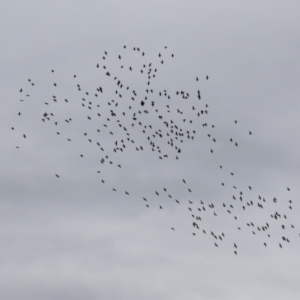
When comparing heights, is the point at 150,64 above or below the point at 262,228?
above

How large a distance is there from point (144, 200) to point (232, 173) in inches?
766

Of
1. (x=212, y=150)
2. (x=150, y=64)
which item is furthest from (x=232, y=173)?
(x=150, y=64)

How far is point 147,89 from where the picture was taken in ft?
591

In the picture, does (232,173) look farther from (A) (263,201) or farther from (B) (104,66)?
(B) (104,66)

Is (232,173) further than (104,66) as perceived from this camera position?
Yes

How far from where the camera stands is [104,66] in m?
174

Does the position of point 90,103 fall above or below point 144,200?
above

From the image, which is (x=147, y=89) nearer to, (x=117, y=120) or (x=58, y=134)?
(x=117, y=120)

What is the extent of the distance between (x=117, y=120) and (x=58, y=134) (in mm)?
12690

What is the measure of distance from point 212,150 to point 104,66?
95.2 ft

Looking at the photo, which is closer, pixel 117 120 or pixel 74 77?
pixel 74 77

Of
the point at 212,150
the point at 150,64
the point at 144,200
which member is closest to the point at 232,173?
the point at 212,150

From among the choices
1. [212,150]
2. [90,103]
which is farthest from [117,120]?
[212,150]

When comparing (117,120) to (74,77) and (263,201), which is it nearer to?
(74,77)
